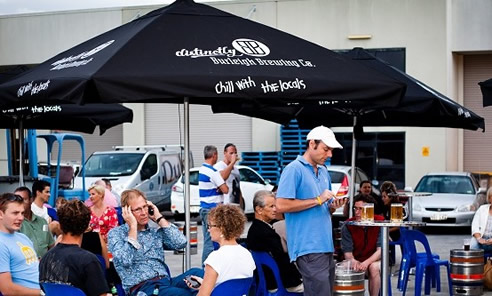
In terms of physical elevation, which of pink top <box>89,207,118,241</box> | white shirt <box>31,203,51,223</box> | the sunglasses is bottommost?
pink top <box>89,207,118,241</box>

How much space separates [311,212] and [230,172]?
5.98 m

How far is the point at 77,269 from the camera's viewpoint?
601 centimetres

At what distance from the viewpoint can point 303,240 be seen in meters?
7.54

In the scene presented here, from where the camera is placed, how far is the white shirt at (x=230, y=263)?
6621 mm

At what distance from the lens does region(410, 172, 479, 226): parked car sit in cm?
2122

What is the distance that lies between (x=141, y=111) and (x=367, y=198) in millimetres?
22395

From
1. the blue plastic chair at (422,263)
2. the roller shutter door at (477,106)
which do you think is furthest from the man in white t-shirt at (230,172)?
the roller shutter door at (477,106)

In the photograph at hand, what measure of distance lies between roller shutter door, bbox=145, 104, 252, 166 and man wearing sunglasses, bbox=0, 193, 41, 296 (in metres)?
24.7

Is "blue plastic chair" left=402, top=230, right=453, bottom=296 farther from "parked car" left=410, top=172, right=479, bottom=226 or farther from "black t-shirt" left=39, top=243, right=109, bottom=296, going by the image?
"parked car" left=410, top=172, right=479, bottom=226

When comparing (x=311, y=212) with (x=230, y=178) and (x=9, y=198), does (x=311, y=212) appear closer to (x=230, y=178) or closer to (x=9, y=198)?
(x=9, y=198)

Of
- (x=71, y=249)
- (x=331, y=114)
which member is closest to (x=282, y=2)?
(x=331, y=114)

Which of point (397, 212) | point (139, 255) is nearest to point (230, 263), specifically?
point (139, 255)

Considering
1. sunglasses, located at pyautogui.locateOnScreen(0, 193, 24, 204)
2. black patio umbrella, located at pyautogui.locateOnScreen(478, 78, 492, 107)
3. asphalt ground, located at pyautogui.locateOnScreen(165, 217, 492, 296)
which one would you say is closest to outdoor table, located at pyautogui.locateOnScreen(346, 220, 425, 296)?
sunglasses, located at pyautogui.locateOnScreen(0, 193, 24, 204)

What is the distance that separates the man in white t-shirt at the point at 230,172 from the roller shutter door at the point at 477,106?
1793 centimetres
